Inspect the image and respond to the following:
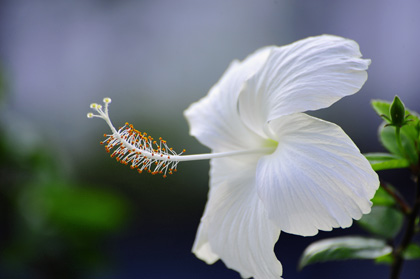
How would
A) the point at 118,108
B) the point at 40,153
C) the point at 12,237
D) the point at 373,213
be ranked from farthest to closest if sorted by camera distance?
the point at 118,108 → the point at 40,153 → the point at 12,237 → the point at 373,213

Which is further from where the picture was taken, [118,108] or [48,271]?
[118,108]

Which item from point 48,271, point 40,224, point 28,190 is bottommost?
point 48,271

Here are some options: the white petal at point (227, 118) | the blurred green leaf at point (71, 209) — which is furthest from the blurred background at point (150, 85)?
the white petal at point (227, 118)

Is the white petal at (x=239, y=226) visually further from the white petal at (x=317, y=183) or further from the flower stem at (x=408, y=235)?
the flower stem at (x=408, y=235)

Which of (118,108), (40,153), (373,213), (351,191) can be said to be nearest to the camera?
(351,191)

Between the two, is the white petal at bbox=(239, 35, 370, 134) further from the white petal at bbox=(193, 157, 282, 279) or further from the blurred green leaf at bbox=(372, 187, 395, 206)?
the blurred green leaf at bbox=(372, 187, 395, 206)

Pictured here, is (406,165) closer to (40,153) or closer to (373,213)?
(373,213)

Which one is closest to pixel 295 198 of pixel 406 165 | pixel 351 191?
pixel 351 191
